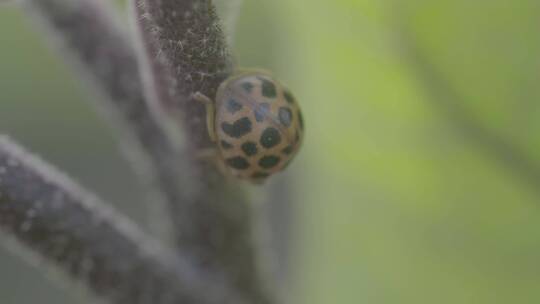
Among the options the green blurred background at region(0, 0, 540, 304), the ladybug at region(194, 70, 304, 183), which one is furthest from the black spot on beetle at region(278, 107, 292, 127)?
the green blurred background at region(0, 0, 540, 304)

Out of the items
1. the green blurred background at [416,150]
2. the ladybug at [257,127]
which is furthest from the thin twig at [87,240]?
the green blurred background at [416,150]

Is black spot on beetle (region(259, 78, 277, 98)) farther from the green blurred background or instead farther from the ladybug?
the green blurred background

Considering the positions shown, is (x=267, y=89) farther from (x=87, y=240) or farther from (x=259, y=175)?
(x=87, y=240)

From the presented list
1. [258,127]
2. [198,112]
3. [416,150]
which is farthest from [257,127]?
[416,150]

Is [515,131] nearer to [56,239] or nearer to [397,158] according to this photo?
[397,158]

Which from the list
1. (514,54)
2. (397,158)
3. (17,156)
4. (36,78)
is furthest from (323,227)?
(36,78)

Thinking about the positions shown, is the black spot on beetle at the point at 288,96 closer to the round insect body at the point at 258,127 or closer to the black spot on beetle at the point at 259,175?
the round insect body at the point at 258,127

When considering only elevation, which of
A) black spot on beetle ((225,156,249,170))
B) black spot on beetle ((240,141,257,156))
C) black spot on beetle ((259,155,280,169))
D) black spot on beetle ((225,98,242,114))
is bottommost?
black spot on beetle ((225,156,249,170))
